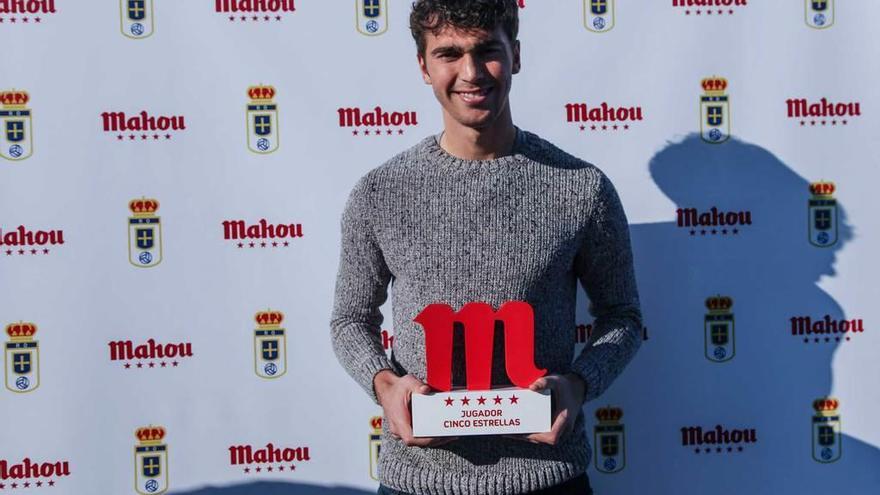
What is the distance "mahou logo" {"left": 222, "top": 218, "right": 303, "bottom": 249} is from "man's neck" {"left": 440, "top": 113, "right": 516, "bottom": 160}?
1.64ft

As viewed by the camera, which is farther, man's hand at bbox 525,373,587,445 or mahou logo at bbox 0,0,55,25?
mahou logo at bbox 0,0,55,25

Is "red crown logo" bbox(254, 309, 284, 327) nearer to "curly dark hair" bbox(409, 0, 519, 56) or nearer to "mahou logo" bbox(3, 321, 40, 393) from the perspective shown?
"mahou logo" bbox(3, 321, 40, 393)

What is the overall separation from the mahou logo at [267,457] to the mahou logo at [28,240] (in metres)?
0.55

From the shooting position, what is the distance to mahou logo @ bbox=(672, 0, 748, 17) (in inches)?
66.9

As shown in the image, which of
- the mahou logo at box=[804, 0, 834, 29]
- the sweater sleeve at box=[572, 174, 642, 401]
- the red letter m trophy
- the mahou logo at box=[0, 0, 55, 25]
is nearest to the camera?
the red letter m trophy

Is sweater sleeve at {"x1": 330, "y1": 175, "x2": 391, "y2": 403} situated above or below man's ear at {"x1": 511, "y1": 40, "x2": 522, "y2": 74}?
below

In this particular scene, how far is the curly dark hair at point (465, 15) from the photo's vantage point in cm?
120

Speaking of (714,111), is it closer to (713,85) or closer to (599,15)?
(713,85)

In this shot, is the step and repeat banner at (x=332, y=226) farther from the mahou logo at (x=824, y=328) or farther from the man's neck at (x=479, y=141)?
the man's neck at (x=479, y=141)

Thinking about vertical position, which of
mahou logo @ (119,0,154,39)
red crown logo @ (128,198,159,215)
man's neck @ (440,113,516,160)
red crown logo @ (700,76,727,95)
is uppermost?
mahou logo @ (119,0,154,39)

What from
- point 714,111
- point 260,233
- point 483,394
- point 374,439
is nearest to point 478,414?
point 483,394

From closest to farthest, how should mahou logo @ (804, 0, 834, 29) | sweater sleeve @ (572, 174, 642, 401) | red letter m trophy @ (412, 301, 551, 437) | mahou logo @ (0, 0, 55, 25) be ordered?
red letter m trophy @ (412, 301, 551, 437) → sweater sleeve @ (572, 174, 642, 401) → mahou logo @ (0, 0, 55, 25) → mahou logo @ (804, 0, 834, 29)

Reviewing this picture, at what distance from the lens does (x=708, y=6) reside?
171 cm

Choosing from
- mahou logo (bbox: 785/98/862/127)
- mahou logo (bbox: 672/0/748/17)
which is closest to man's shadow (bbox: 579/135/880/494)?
mahou logo (bbox: 785/98/862/127)
